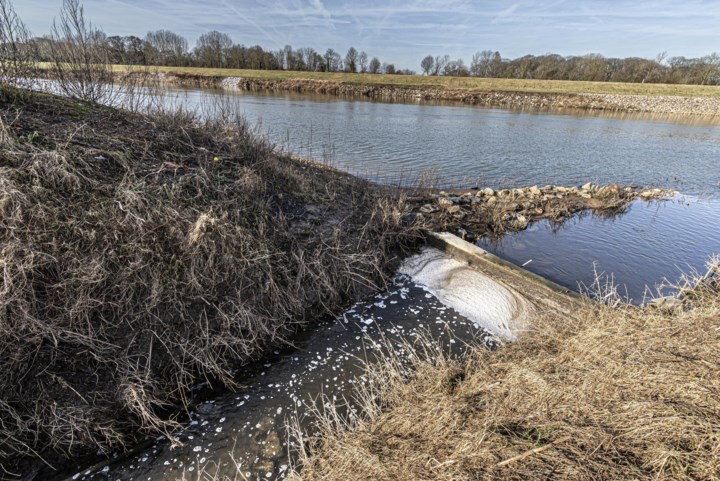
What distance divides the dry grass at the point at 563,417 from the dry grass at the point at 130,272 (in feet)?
6.70

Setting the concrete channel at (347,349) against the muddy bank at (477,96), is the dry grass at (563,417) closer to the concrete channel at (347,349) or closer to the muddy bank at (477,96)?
the concrete channel at (347,349)

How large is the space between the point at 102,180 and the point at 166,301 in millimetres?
2268

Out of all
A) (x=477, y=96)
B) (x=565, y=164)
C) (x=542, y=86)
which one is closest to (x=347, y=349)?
(x=565, y=164)

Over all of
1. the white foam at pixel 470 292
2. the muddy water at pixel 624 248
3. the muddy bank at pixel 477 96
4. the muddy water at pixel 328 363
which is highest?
the muddy bank at pixel 477 96

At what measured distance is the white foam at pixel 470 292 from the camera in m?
5.48

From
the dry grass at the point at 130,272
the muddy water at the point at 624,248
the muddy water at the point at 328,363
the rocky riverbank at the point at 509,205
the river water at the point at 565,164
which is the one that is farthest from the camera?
the rocky riverbank at the point at 509,205

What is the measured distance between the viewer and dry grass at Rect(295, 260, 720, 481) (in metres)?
2.32

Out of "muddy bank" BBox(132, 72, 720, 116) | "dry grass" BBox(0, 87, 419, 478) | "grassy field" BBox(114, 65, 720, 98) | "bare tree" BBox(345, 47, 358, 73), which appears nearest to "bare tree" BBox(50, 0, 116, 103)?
"dry grass" BBox(0, 87, 419, 478)

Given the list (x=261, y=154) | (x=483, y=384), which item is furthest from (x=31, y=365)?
(x=261, y=154)

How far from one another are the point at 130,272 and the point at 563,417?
5.02 meters

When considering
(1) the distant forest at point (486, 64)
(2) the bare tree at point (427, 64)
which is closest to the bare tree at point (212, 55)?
(1) the distant forest at point (486, 64)

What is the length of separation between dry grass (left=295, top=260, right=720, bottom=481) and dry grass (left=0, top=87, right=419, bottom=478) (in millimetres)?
2041

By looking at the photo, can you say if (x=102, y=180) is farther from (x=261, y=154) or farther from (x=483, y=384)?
(x=483, y=384)

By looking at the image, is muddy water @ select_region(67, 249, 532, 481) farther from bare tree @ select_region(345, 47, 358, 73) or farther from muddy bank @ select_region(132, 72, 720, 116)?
bare tree @ select_region(345, 47, 358, 73)
